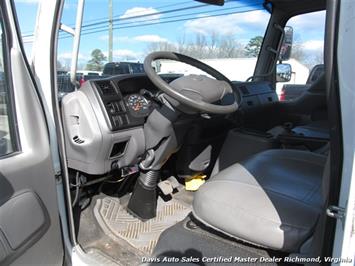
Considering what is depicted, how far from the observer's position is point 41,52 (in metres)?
Answer: 1.30

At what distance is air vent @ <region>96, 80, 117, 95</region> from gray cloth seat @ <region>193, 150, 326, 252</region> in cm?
71

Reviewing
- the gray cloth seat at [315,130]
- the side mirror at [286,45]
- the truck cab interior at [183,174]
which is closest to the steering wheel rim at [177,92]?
the truck cab interior at [183,174]

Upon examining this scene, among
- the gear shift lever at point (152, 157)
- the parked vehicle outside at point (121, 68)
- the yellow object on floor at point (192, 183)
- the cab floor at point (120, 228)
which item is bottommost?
the cab floor at point (120, 228)

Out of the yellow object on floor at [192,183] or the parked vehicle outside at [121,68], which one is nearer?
the parked vehicle outside at [121,68]

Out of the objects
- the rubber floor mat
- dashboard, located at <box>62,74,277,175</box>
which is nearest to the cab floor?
the rubber floor mat

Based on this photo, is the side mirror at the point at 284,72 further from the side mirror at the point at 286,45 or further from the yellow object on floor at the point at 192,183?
the yellow object on floor at the point at 192,183

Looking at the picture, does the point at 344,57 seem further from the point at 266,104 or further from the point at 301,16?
the point at 301,16

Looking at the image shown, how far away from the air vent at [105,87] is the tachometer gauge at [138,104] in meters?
0.11

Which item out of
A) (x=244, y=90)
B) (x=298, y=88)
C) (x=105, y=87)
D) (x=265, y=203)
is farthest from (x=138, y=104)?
(x=298, y=88)

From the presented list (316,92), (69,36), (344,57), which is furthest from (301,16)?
(344,57)

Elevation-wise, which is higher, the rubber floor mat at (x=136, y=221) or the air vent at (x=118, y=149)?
the air vent at (x=118, y=149)

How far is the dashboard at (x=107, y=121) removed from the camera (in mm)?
1673

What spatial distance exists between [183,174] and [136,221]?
0.50 m

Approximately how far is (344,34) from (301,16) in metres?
2.43
